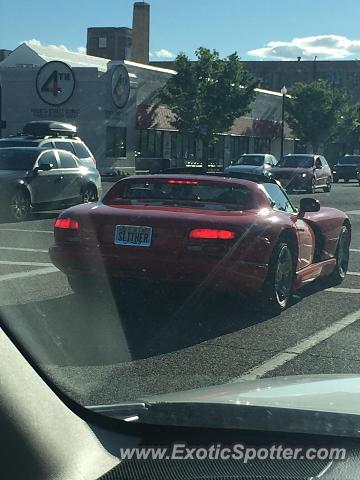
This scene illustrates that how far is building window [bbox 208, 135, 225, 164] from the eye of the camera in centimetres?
5428

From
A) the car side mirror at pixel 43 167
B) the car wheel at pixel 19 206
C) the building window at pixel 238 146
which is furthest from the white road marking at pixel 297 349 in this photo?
the building window at pixel 238 146

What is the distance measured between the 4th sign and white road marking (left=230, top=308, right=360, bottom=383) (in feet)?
105

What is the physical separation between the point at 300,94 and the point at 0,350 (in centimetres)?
6038

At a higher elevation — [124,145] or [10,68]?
[10,68]

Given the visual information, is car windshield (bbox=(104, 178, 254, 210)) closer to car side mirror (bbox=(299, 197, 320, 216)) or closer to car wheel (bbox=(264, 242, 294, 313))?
car wheel (bbox=(264, 242, 294, 313))

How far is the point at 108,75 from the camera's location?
42562mm

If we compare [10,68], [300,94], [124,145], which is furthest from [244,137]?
[10,68]

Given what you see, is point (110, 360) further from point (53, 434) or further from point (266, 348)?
point (53, 434)

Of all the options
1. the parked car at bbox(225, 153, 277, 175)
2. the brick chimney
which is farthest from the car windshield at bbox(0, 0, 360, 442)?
the brick chimney

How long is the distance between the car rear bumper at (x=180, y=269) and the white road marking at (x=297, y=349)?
75cm

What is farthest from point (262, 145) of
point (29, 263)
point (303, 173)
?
point (29, 263)

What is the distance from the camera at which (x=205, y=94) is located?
47250mm

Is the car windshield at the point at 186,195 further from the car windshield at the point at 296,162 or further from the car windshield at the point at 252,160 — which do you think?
the car windshield at the point at 252,160

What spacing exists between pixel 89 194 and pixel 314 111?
145 ft
